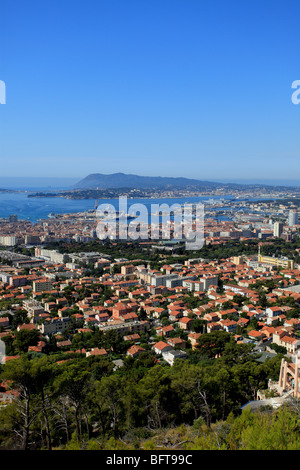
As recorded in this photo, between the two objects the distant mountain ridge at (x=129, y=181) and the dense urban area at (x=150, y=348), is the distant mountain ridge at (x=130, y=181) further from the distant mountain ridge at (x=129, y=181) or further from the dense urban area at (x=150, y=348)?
the dense urban area at (x=150, y=348)

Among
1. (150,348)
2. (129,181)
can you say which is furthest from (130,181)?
(150,348)

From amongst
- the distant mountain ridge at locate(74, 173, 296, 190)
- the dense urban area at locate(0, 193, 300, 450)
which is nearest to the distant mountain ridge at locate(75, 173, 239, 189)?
the distant mountain ridge at locate(74, 173, 296, 190)

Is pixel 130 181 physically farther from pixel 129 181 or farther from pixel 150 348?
pixel 150 348

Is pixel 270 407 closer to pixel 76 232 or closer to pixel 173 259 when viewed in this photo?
pixel 173 259

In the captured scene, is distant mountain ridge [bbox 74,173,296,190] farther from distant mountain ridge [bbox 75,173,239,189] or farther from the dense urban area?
the dense urban area

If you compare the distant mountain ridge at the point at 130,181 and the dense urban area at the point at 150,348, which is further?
the distant mountain ridge at the point at 130,181

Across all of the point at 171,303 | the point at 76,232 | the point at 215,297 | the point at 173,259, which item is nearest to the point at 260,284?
the point at 215,297

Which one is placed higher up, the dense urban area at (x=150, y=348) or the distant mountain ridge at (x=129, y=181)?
the distant mountain ridge at (x=129, y=181)

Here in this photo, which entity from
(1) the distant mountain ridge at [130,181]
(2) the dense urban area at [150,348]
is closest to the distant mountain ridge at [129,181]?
(1) the distant mountain ridge at [130,181]

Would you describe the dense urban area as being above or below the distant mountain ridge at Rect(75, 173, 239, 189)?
below
